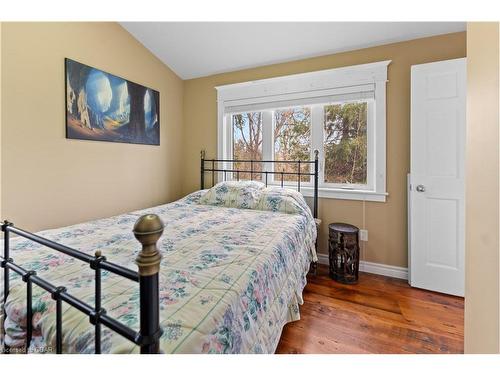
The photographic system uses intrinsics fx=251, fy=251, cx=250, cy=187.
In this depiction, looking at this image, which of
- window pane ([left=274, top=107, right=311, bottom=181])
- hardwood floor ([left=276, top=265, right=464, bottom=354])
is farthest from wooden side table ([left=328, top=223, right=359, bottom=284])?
window pane ([left=274, top=107, right=311, bottom=181])

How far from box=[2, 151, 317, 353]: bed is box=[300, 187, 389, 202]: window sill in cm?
103

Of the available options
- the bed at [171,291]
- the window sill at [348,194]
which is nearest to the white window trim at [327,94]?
the window sill at [348,194]

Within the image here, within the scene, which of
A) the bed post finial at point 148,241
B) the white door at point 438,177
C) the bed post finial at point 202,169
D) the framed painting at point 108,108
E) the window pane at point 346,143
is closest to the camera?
the bed post finial at point 148,241

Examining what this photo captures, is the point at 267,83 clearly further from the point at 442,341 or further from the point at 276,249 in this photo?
the point at 442,341

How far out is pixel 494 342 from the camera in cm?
67

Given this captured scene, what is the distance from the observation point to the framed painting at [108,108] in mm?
2225

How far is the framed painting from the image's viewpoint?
222cm

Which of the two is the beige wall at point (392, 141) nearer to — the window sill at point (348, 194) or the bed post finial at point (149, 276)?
the window sill at point (348, 194)

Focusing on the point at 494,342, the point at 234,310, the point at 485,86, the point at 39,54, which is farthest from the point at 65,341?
the point at 39,54

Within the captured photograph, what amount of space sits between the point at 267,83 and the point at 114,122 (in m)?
1.74

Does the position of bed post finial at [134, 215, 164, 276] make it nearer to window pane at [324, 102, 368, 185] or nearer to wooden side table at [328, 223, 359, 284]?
wooden side table at [328, 223, 359, 284]

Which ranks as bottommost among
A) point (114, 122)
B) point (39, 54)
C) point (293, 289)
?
point (293, 289)

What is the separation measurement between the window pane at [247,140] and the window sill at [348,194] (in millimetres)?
667

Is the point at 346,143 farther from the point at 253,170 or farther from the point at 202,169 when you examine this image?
the point at 202,169
